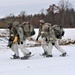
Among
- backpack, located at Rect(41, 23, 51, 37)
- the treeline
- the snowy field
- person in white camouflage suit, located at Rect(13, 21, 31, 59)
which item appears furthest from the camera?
the treeline

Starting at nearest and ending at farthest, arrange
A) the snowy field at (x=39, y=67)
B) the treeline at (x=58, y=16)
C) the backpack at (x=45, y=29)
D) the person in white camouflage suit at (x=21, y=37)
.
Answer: the snowy field at (x=39, y=67) < the person in white camouflage suit at (x=21, y=37) < the backpack at (x=45, y=29) < the treeline at (x=58, y=16)

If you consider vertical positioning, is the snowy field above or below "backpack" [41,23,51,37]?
below

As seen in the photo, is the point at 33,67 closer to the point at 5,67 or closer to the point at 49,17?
the point at 5,67

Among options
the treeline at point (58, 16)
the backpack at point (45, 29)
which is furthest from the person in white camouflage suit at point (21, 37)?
the treeline at point (58, 16)

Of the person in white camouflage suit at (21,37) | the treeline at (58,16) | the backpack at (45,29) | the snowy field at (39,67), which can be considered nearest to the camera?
the snowy field at (39,67)

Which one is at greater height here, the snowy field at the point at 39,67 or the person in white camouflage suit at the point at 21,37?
the person in white camouflage suit at the point at 21,37

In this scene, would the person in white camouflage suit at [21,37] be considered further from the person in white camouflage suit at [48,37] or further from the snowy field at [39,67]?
the person in white camouflage suit at [48,37]

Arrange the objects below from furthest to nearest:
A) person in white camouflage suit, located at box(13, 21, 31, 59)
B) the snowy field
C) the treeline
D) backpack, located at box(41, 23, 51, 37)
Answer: the treeline → backpack, located at box(41, 23, 51, 37) → person in white camouflage suit, located at box(13, 21, 31, 59) → the snowy field

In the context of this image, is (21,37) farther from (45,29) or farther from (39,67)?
(39,67)

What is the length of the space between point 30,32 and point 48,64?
2.23 metres

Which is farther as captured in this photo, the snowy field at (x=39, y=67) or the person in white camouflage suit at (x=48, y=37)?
the person in white camouflage suit at (x=48, y=37)

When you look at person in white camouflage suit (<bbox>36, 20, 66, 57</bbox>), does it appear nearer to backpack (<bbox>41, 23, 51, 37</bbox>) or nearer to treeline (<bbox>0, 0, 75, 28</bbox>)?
backpack (<bbox>41, 23, 51, 37</bbox>)

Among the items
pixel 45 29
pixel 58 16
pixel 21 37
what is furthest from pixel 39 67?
pixel 58 16

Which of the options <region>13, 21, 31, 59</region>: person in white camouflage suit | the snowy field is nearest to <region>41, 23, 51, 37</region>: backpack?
Answer: <region>13, 21, 31, 59</region>: person in white camouflage suit
